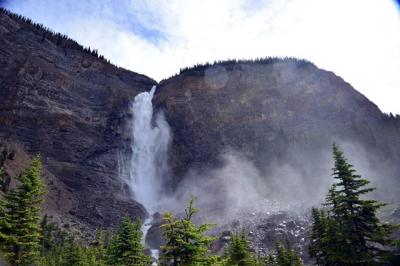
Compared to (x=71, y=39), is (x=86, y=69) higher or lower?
lower

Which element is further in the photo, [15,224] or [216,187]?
[216,187]

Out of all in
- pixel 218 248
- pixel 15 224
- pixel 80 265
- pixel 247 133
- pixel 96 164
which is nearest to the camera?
pixel 15 224

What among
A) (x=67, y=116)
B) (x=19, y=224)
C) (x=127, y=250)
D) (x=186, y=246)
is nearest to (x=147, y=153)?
(x=67, y=116)

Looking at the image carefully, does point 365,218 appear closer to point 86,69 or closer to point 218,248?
point 218,248

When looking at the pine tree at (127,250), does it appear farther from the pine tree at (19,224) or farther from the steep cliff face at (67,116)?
the steep cliff face at (67,116)

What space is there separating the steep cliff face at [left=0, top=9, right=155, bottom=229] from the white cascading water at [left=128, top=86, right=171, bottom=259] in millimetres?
3810

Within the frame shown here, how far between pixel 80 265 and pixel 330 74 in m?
94.3

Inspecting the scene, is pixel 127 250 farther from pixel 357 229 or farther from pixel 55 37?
pixel 55 37

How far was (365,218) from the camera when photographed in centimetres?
1972

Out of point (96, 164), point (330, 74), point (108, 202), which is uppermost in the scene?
point (330, 74)

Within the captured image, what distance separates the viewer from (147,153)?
99125 millimetres

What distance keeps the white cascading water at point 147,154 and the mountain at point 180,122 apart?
2.60 metres

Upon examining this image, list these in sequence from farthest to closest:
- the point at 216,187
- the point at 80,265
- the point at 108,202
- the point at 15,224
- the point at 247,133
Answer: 1. the point at 247,133
2. the point at 216,187
3. the point at 108,202
4. the point at 80,265
5. the point at 15,224

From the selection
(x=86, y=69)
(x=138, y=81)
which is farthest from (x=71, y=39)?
(x=138, y=81)
